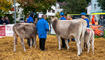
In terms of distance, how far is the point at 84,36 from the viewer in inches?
366

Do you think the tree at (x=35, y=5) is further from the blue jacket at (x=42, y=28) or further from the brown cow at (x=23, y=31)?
the blue jacket at (x=42, y=28)

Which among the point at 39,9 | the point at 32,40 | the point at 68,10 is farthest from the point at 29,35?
the point at 68,10

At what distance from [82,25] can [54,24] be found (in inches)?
72.3

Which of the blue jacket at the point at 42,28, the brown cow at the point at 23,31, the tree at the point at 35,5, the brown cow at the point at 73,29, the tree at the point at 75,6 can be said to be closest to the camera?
the brown cow at the point at 73,29

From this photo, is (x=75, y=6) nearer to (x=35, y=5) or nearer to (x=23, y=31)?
(x=35, y=5)

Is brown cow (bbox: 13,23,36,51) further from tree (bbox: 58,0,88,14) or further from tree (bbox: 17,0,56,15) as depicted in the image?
tree (bbox: 58,0,88,14)

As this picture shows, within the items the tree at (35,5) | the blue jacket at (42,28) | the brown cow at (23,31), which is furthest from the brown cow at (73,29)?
the tree at (35,5)

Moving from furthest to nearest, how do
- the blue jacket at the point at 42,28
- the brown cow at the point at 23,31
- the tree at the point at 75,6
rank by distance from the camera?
the tree at the point at 75,6, the blue jacket at the point at 42,28, the brown cow at the point at 23,31

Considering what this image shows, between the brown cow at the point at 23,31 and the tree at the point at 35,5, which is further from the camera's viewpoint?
the tree at the point at 35,5

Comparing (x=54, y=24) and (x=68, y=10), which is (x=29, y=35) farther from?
(x=68, y=10)

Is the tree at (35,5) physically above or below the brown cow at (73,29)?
above

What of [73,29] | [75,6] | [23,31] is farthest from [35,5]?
[75,6]

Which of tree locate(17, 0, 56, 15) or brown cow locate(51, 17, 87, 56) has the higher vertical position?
tree locate(17, 0, 56, 15)

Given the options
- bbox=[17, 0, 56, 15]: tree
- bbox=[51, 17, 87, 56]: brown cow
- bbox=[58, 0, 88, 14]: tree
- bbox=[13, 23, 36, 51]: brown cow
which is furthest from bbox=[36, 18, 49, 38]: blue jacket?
bbox=[58, 0, 88, 14]: tree
